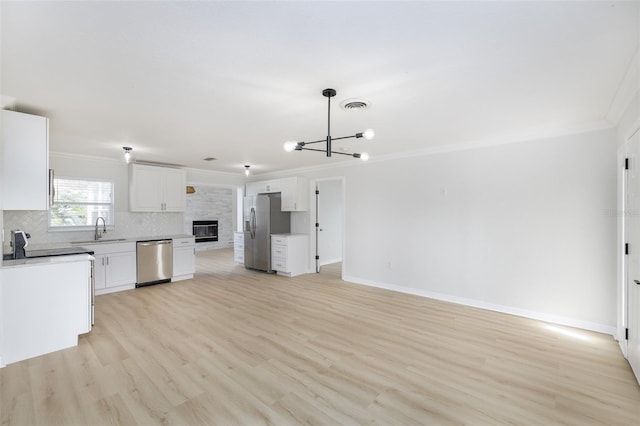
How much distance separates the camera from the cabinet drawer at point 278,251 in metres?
6.47

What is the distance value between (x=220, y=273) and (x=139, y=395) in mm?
4653

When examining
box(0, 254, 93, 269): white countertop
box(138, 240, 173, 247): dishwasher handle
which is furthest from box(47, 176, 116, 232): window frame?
box(0, 254, 93, 269): white countertop

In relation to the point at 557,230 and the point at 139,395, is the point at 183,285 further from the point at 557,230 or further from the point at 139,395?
the point at 557,230

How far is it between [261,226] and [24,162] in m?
4.35

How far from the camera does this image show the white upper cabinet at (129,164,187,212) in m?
5.84

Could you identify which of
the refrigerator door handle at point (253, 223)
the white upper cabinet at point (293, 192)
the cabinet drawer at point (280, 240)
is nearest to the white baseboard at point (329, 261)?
the cabinet drawer at point (280, 240)

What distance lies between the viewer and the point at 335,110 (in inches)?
119

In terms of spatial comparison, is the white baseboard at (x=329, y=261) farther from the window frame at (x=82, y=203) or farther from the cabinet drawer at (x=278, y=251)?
the window frame at (x=82, y=203)

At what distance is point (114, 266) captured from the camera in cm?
515

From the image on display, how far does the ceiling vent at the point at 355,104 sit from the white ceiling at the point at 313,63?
0.07 meters

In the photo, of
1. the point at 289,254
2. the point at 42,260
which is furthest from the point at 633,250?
the point at 42,260

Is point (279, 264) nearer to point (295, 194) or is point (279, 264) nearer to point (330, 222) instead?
point (295, 194)

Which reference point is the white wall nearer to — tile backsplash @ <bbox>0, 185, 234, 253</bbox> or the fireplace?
tile backsplash @ <bbox>0, 185, 234, 253</bbox>

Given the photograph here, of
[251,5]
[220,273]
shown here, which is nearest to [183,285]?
[220,273]
